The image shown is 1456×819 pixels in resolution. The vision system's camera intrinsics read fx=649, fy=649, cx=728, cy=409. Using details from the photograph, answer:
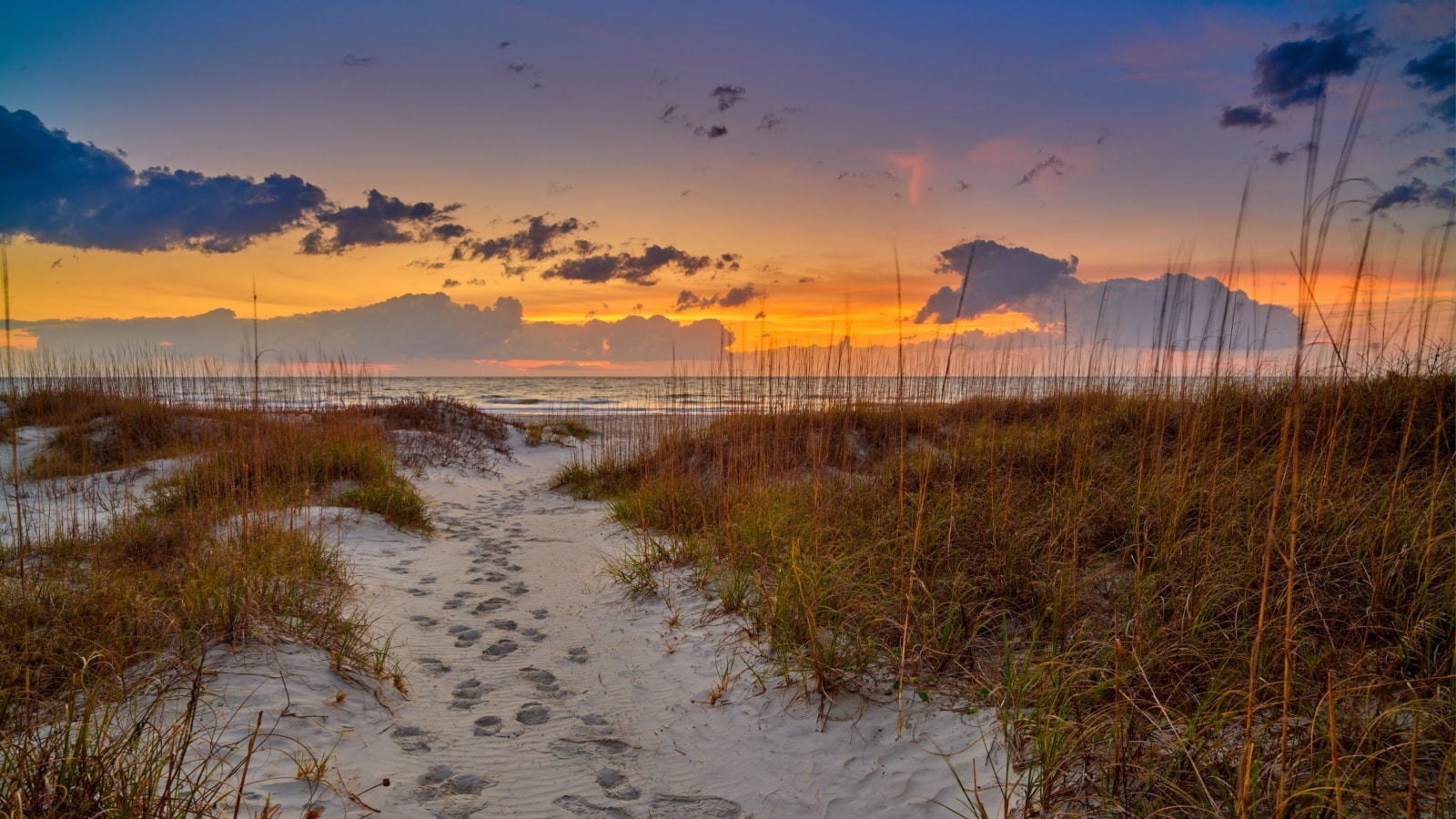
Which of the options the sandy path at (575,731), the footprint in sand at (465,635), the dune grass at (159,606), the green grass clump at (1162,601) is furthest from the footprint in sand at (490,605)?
the green grass clump at (1162,601)

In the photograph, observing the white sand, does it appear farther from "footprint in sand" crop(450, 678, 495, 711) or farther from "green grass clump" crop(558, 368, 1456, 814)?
"green grass clump" crop(558, 368, 1456, 814)

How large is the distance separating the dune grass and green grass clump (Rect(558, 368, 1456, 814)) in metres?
2.18

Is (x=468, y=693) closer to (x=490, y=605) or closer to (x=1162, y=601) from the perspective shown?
(x=490, y=605)

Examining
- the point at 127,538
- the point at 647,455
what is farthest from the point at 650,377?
the point at 127,538

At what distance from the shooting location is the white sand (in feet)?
7.68

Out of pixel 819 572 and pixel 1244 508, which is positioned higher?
pixel 1244 508

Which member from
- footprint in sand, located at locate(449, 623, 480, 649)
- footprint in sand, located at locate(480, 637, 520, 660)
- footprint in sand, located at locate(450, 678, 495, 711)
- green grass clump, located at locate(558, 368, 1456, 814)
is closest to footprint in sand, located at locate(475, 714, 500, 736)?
footprint in sand, located at locate(450, 678, 495, 711)

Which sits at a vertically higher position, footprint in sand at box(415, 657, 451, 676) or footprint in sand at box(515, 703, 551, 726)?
footprint in sand at box(415, 657, 451, 676)

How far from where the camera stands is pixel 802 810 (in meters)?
2.33

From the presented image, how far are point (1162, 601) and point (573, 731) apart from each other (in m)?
2.72

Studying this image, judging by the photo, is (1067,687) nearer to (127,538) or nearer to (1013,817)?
(1013,817)

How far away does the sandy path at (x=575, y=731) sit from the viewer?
236 cm

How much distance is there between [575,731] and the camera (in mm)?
2941

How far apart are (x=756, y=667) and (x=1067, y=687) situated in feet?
4.56
